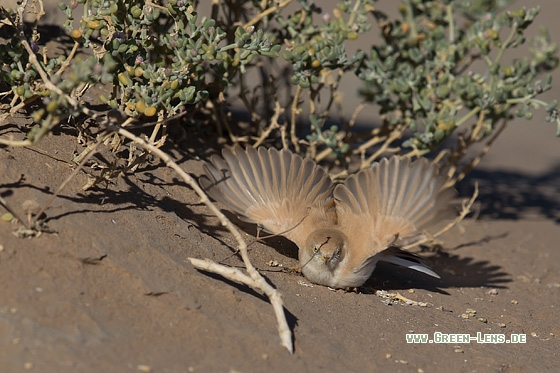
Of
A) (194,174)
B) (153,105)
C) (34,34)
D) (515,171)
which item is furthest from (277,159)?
(515,171)

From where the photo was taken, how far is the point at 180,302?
11.1ft

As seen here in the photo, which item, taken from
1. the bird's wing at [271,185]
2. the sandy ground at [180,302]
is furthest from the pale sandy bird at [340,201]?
the sandy ground at [180,302]

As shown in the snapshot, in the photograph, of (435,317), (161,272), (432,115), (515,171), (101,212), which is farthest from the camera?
(515,171)

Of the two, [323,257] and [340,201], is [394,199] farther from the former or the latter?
[323,257]

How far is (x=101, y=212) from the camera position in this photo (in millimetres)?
3828

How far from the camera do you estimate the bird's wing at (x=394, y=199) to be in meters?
4.67

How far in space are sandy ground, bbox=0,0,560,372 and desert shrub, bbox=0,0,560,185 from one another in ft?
1.31

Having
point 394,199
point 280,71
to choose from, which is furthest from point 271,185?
point 280,71

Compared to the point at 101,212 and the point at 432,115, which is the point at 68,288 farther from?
the point at 432,115

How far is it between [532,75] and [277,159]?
2.18 metres

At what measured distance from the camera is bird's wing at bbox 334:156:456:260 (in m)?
4.67

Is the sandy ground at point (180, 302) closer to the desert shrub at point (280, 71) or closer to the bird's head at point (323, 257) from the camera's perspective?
the bird's head at point (323, 257)

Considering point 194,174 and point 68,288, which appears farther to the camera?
point 194,174

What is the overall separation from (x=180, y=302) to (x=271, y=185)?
161 cm
